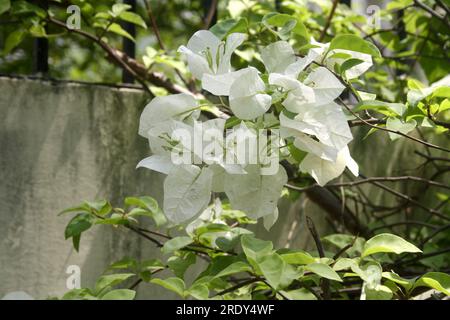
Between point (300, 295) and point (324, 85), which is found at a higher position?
point (324, 85)

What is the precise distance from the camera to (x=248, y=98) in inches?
38.8

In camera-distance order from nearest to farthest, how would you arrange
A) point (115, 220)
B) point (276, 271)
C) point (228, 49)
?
point (276, 271) < point (228, 49) < point (115, 220)

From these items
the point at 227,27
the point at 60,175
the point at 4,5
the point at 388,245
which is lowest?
the point at 388,245

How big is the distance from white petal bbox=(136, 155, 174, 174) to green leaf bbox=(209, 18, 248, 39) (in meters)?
0.22

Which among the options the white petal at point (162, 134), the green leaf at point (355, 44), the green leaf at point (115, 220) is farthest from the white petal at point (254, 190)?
the green leaf at point (115, 220)

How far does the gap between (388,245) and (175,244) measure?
1.13ft

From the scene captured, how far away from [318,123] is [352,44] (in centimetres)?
16

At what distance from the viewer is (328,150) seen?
101 centimetres

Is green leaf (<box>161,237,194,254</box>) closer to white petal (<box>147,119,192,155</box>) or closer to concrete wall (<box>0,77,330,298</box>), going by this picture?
white petal (<box>147,119,192,155</box>)

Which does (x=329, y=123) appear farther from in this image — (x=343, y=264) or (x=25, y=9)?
(x=25, y=9)

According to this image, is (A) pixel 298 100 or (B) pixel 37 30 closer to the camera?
(A) pixel 298 100

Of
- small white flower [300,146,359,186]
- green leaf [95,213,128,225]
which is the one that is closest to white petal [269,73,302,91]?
small white flower [300,146,359,186]

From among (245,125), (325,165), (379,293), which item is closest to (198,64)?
(245,125)
